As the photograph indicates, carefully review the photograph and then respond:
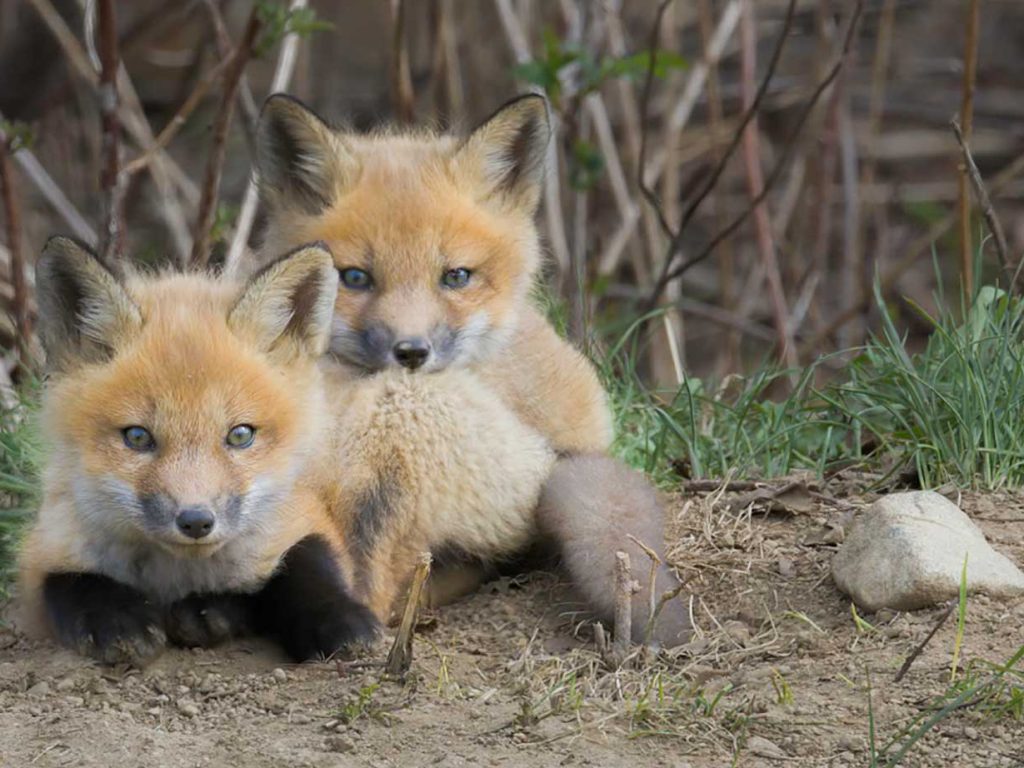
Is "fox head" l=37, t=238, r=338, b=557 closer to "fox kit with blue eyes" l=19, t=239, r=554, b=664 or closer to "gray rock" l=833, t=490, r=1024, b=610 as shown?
"fox kit with blue eyes" l=19, t=239, r=554, b=664

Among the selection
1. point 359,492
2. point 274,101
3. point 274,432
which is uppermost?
point 274,101

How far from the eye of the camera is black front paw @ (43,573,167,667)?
3.46m

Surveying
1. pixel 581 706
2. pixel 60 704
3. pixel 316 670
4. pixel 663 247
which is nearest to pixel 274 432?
pixel 316 670

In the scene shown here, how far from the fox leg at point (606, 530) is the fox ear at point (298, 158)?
1.18 metres

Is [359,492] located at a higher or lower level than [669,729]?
higher

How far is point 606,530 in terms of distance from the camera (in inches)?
147

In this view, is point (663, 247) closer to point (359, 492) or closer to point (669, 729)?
point (359, 492)

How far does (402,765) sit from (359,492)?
101 centimetres

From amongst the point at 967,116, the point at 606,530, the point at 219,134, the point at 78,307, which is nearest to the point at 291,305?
the point at 78,307

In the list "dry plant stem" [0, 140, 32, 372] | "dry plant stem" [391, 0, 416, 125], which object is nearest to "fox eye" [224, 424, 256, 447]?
"dry plant stem" [0, 140, 32, 372]

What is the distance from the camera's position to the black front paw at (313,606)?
3.54 meters

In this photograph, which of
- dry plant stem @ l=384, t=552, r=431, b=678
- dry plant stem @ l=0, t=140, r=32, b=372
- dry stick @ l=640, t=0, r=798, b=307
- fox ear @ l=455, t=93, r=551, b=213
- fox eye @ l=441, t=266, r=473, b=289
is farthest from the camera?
dry stick @ l=640, t=0, r=798, b=307

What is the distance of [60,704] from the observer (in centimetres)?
335

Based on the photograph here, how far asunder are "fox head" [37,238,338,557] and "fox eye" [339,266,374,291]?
57 centimetres
